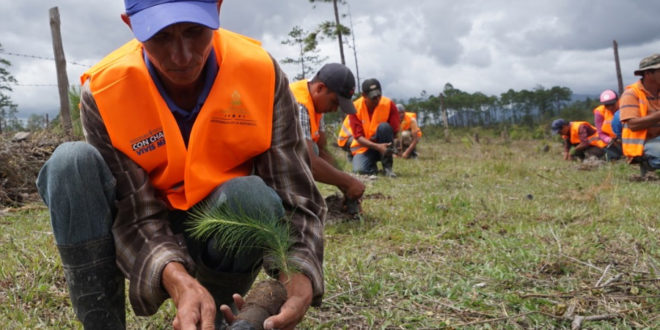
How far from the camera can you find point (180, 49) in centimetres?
129

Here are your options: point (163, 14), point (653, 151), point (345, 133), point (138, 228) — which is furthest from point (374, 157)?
point (163, 14)

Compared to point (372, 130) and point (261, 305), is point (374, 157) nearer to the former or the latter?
point (372, 130)

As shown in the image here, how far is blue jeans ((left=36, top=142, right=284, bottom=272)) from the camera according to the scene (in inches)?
51.6

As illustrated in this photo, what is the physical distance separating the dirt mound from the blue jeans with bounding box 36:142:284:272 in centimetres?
417

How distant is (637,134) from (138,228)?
5.93 meters

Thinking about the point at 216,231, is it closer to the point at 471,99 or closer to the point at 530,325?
the point at 530,325

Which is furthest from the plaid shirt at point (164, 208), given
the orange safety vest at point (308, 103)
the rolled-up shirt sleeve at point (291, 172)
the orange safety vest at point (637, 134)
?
the orange safety vest at point (637, 134)

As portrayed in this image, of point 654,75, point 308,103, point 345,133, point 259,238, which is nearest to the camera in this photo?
point 259,238

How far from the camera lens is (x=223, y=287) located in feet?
5.49

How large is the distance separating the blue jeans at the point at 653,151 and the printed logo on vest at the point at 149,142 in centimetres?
587

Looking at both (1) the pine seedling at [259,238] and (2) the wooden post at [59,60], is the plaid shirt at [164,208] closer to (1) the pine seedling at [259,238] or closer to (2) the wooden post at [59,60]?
(1) the pine seedling at [259,238]

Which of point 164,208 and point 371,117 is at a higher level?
point 371,117

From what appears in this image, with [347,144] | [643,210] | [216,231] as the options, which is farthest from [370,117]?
[216,231]

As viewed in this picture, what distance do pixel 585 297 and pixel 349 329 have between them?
2.97 ft
